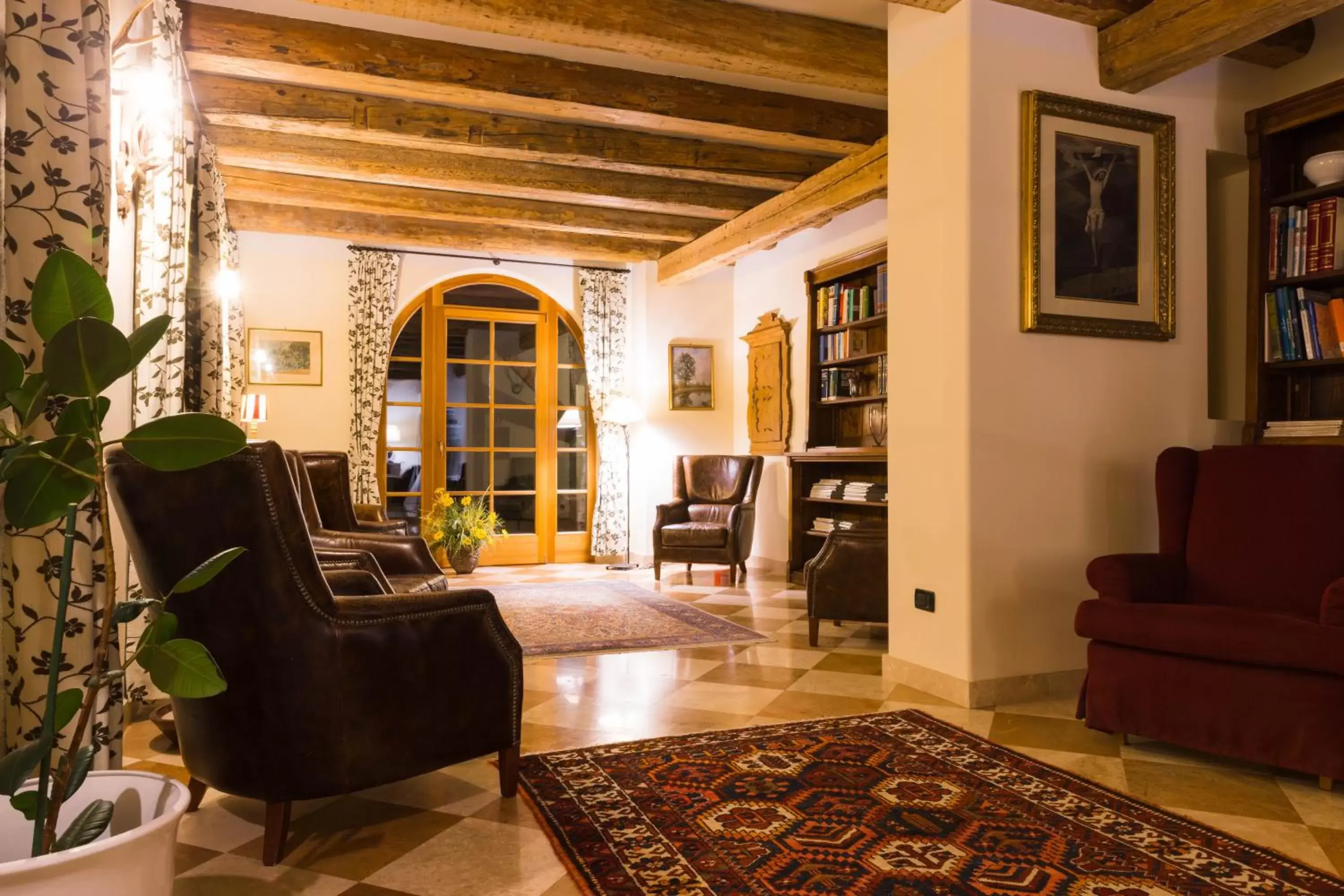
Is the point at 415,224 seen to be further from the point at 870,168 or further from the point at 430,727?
the point at 430,727

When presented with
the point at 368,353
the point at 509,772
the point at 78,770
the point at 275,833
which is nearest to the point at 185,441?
the point at 78,770

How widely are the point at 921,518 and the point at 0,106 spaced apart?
3.20 m

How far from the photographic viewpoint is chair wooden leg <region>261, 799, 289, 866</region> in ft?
6.86

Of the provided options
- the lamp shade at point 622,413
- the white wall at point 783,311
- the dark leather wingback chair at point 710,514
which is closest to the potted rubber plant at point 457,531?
the lamp shade at point 622,413

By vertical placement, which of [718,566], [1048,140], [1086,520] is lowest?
[718,566]

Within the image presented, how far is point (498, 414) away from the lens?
8062 mm

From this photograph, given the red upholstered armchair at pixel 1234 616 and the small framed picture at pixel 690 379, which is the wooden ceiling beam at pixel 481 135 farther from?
the red upholstered armchair at pixel 1234 616

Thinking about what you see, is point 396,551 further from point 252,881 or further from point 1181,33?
point 1181,33

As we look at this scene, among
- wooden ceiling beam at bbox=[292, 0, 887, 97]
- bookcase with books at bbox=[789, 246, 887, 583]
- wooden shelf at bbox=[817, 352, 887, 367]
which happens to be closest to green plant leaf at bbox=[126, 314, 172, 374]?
wooden ceiling beam at bbox=[292, 0, 887, 97]

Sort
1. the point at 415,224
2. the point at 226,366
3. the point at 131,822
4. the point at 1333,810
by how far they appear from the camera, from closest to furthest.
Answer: the point at 131,822 < the point at 1333,810 < the point at 226,366 < the point at 415,224

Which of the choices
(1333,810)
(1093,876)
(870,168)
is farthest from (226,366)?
(1333,810)

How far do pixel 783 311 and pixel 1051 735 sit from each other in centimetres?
482

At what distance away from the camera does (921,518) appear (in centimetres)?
370

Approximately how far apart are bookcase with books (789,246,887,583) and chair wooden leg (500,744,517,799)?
3.77 m
